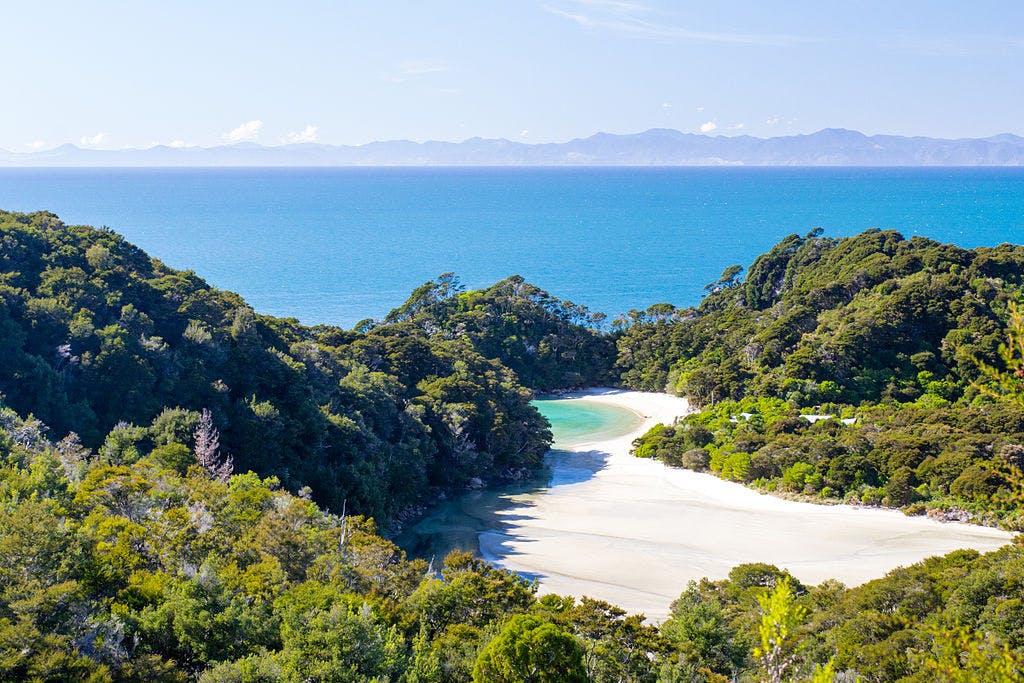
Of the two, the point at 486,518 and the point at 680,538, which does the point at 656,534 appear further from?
the point at 486,518

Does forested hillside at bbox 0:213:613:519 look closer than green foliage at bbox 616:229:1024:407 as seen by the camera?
Yes

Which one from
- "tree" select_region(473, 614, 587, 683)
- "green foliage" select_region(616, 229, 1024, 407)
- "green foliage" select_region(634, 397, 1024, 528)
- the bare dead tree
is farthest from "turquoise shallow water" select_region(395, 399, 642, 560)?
"tree" select_region(473, 614, 587, 683)

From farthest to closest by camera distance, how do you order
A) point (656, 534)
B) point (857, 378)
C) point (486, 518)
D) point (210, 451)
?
point (857, 378) < point (486, 518) < point (656, 534) < point (210, 451)

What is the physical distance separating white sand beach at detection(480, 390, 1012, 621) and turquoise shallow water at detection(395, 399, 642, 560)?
0.61 m

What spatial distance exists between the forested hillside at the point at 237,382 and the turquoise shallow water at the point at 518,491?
1.16m

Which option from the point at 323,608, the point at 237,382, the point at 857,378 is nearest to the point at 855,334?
the point at 857,378

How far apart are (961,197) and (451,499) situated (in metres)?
203

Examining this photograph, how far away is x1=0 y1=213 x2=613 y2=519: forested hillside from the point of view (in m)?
25.8

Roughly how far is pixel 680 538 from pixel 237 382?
624 inches

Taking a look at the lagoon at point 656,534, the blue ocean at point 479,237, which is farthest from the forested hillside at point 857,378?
the blue ocean at point 479,237

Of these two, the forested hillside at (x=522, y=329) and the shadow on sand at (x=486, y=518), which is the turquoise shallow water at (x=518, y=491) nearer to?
the shadow on sand at (x=486, y=518)

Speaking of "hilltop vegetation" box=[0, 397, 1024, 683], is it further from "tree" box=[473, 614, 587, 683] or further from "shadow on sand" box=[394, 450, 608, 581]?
"shadow on sand" box=[394, 450, 608, 581]

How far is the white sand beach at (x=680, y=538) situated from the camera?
76.4 feet

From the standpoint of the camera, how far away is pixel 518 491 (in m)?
33.4
